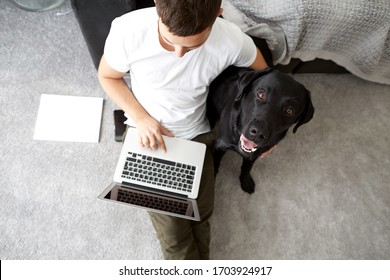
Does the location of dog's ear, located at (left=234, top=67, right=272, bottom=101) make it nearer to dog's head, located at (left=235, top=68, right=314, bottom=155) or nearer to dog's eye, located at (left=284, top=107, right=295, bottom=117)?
dog's head, located at (left=235, top=68, right=314, bottom=155)

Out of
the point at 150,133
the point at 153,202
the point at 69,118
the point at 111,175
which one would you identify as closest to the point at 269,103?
the point at 150,133

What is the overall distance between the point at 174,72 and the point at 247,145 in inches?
13.7

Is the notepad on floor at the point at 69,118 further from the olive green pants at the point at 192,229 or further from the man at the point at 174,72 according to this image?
the olive green pants at the point at 192,229

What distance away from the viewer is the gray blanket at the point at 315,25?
132cm

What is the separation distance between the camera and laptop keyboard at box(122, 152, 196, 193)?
1.27 metres

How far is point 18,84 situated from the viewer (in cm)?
166

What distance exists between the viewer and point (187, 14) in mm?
851

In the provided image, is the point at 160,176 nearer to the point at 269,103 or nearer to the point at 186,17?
the point at 269,103

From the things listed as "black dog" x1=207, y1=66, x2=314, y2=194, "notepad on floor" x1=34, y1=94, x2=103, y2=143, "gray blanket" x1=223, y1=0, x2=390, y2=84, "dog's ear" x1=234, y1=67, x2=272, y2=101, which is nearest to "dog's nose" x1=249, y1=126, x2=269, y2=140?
"black dog" x1=207, y1=66, x2=314, y2=194

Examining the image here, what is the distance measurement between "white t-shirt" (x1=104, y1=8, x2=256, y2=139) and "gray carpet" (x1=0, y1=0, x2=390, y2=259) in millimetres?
434
